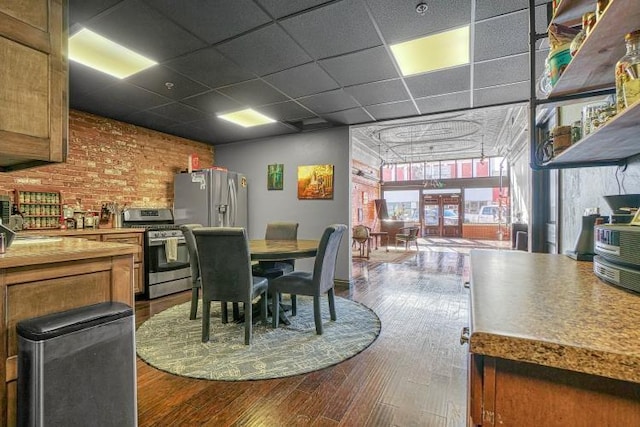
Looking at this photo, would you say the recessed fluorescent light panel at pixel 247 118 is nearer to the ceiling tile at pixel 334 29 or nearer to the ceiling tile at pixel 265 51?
the ceiling tile at pixel 265 51

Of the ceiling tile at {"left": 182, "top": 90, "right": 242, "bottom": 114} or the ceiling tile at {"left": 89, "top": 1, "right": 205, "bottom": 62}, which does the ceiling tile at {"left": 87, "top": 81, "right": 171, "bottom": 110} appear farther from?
the ceiling tile at {"left": 89, "top": 1, "right": 205, "bottom": 62}

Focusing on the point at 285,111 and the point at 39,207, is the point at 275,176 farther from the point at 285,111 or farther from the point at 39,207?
the point at 39,207

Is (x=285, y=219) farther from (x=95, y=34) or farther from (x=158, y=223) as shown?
(x=95, y=34)

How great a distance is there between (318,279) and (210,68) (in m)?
2.37

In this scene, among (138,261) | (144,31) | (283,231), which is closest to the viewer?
(144,31)

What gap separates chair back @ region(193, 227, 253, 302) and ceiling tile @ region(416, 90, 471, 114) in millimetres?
3007

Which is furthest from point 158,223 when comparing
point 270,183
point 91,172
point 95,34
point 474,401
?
point 474,401

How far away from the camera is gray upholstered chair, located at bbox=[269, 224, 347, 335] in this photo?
2838mm

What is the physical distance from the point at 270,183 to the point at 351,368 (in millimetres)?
4102

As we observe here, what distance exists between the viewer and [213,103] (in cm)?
400

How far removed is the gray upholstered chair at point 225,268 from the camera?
254cm

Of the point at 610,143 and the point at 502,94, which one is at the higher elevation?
the point at 502,94

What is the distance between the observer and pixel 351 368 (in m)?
2.27

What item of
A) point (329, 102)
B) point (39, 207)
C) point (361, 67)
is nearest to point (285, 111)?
point (329, 102)
